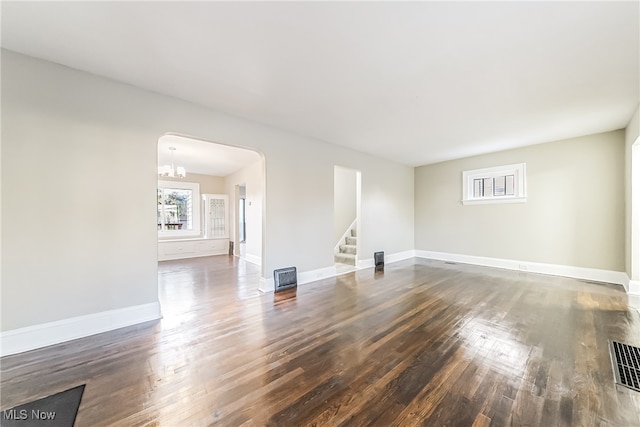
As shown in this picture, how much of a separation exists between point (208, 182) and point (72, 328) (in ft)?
21.3

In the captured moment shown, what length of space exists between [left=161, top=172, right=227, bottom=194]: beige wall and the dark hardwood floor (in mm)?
5387

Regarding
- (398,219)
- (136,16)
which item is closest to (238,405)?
(136,16)

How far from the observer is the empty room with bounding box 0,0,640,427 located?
1666 millimetres

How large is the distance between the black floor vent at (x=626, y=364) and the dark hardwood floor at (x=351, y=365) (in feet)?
0.25

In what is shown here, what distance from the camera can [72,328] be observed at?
7.86 ft

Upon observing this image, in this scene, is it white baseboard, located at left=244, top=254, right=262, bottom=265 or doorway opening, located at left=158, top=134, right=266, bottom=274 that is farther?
doorway opening, located at left=158, top=134, right=266, bottom=274

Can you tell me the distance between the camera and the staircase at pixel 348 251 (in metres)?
6.27

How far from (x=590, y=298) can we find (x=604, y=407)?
302cm

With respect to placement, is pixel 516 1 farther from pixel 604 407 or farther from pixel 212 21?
pixel 604 407

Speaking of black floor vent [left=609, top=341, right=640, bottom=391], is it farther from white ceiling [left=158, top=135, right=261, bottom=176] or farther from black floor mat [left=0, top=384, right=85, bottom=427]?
white ceiling [left=158, top=135, right=261, bottom=176]

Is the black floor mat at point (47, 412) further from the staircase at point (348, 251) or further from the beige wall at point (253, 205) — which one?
the staircase at point (348, 251)

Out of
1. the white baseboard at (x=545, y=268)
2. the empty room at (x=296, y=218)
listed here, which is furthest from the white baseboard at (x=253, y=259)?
the white baseboard at (x=545, y=268)

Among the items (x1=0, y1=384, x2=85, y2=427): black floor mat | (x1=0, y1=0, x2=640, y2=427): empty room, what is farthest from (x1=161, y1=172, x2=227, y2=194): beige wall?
(x1=0, y1=384, x2=85, y2=427): black floor mat

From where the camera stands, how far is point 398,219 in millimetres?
6797
